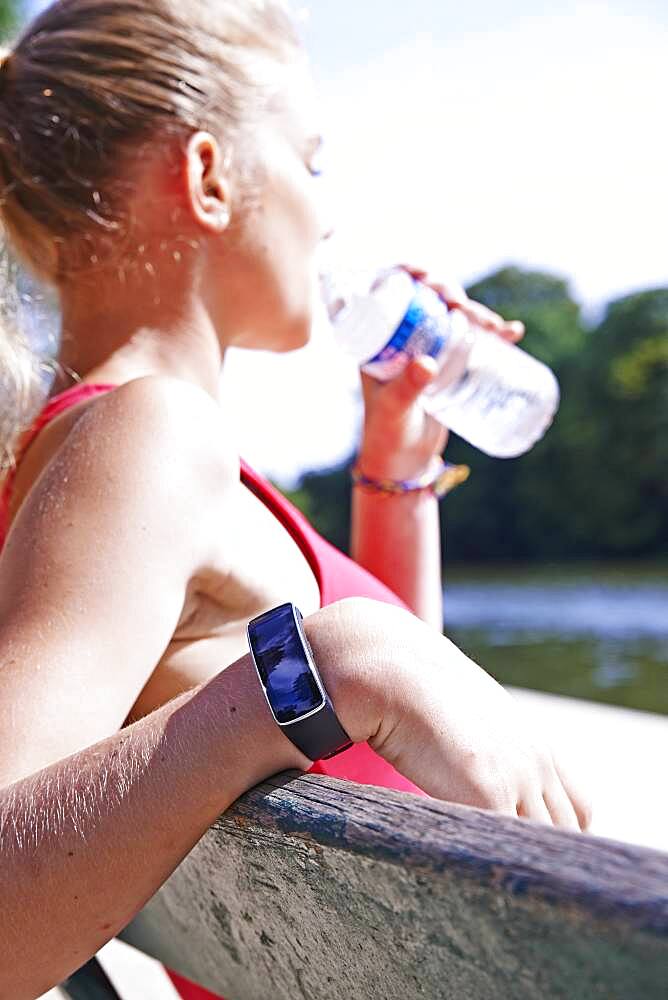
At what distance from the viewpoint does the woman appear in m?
0.70

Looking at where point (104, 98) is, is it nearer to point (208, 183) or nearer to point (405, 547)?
point (208, 183)

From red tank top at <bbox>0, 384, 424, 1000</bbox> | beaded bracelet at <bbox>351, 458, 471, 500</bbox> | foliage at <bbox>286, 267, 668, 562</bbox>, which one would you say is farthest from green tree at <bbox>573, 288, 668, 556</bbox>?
red tank top at <bbox>0, 384, 424, 1000</bbox>

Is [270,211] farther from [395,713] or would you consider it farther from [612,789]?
[612,789]

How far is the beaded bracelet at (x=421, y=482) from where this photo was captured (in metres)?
1.95

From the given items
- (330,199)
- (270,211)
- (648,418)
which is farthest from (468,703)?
(648,418)

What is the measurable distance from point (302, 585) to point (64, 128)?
1.87 ft

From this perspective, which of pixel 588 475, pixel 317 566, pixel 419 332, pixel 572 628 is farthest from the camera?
pixel 588 475

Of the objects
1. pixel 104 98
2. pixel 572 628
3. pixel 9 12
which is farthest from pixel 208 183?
pixel 572 628

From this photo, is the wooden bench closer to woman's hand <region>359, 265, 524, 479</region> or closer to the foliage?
woman's hand <region>359, 265, 524, 479</region>

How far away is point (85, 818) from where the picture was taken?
2.24ft

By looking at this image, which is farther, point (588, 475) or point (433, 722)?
point (588, 475)

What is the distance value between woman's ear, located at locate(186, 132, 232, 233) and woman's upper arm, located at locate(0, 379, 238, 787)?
1.22ft

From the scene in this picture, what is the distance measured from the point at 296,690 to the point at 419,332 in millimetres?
1121

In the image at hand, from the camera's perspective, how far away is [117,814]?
27.0 inches
